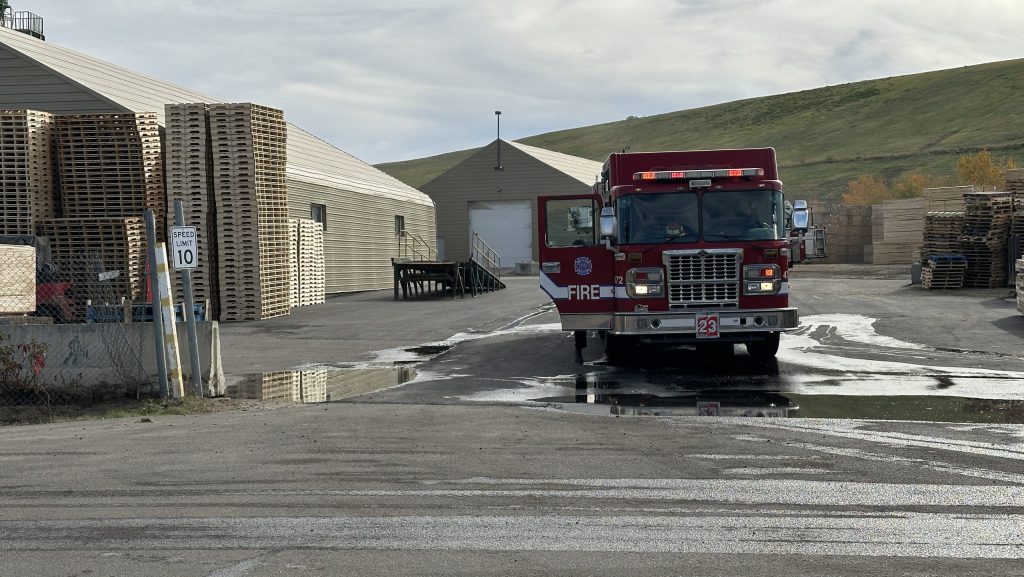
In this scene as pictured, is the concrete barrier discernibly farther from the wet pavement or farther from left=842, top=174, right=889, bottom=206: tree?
left=842, top=174, right=889, bottom=206: tree

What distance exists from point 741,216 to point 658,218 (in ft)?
3.81

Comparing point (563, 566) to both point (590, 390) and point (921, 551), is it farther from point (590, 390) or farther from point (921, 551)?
point (590, 390)

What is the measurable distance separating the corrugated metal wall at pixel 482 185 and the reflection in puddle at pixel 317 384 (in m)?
43.2

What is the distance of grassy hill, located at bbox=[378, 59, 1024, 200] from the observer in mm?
107750

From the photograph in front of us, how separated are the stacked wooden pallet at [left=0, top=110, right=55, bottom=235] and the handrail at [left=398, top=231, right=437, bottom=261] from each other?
22.6 m

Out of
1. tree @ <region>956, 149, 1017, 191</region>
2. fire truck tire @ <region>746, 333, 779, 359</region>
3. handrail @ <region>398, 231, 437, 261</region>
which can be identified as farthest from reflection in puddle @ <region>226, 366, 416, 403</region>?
tree @ <region>956, 149, 1017, 191</region>

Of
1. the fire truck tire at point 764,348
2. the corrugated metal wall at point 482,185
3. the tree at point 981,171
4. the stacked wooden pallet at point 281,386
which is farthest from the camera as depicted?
the tree at point 981,171

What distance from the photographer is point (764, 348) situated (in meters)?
16.1

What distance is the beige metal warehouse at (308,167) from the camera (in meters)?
27.4

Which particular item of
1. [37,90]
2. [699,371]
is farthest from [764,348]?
[37,90]

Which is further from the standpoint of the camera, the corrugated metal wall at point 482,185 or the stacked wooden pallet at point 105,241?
the corrugated metal wall at point 482,185

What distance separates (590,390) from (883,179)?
319 ft

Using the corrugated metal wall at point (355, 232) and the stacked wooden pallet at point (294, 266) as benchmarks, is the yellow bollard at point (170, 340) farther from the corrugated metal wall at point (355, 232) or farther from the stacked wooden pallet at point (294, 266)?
the corrugated metal wall at point (355, 232)

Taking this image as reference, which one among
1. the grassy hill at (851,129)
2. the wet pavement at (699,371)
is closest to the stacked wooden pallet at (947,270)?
the wet pavement at (699,371)
